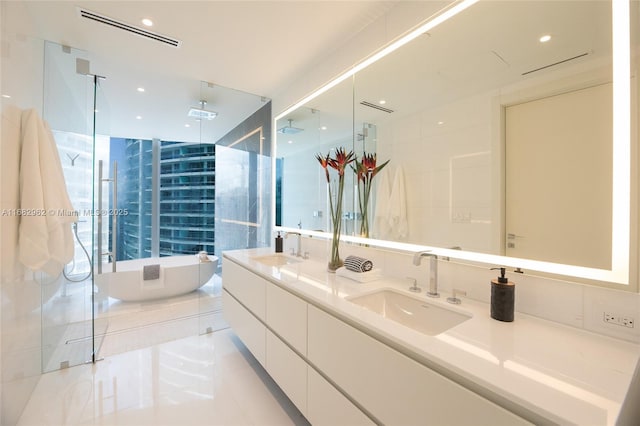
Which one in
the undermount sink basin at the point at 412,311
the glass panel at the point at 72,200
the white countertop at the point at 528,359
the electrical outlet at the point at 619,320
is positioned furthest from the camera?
the glass panel at the point at 72,200

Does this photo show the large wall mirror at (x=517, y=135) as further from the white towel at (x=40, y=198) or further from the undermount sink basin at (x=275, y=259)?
the white towel at (x=40, y=198)

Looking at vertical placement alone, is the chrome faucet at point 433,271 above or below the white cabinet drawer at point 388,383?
above

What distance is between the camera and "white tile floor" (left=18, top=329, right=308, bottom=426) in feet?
5.43

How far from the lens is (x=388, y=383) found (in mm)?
970

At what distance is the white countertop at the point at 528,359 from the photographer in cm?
63

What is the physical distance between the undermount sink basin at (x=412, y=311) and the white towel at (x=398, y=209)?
42 cm

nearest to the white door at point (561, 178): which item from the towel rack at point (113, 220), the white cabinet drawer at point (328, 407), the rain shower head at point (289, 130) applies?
the white cabinet drawer at point (328, 407)

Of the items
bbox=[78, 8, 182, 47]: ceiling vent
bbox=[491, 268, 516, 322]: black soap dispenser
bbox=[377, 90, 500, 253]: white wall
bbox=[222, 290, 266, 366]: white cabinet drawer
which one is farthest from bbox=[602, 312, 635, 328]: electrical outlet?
bbox=[78, 8, 182, 47]: ceiling vent

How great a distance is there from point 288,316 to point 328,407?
1.62 ft

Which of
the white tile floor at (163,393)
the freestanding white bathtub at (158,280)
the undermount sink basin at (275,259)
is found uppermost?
the undermount sink basin at (275,259)

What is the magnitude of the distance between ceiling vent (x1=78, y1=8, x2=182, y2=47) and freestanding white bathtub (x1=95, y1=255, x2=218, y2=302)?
103 inches

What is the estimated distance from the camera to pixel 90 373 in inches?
82.6

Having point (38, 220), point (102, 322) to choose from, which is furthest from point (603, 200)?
point (102, 322)

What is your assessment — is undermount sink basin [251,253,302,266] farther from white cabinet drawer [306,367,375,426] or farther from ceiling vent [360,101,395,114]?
ceiling vent [360,101,395,114]
